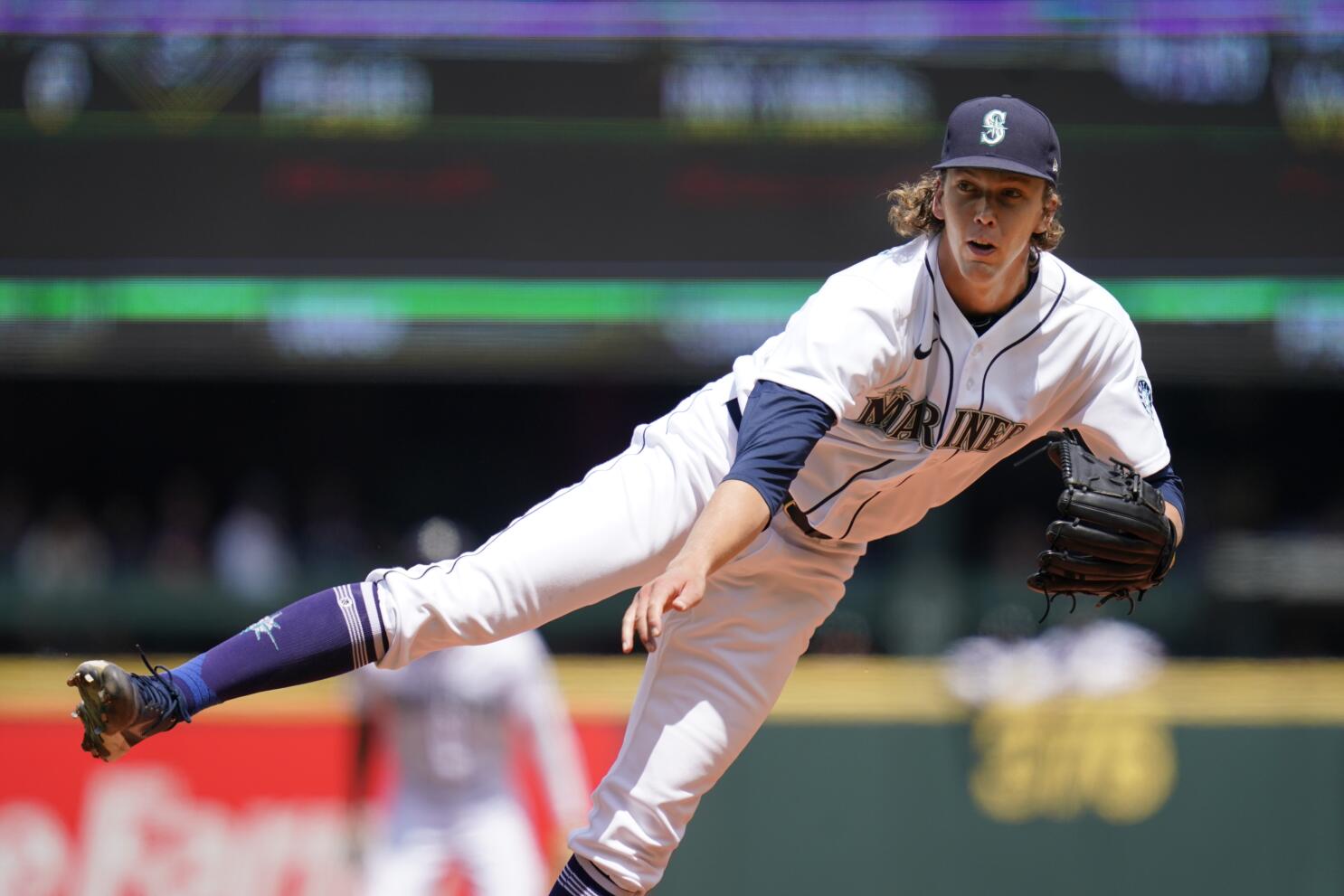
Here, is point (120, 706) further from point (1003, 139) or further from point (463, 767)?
point (463, 767)

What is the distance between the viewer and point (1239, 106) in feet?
19.5

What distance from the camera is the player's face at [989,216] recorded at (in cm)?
247

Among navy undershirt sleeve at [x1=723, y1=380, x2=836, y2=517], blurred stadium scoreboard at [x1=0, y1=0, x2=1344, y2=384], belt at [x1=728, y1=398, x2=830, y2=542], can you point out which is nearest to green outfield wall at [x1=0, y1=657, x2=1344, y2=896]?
blurred stadium scoreboard at [x1=0, y1=0, x2=1344, y2=384]

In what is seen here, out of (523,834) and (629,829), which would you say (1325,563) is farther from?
(629,829)

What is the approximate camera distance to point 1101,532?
2523mm

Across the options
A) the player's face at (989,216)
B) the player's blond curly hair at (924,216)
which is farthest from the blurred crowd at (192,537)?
the player's face at (989,216)

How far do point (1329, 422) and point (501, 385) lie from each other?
3.67m

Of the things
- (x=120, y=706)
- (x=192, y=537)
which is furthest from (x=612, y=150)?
(x=120, y=706)

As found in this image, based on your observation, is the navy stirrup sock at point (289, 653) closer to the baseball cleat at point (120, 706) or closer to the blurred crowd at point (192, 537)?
the baseball cleat at point (120, 706)

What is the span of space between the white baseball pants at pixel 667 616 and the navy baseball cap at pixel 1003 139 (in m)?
0.56

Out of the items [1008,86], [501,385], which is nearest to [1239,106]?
[1008,86]

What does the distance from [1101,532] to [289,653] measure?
1.22m

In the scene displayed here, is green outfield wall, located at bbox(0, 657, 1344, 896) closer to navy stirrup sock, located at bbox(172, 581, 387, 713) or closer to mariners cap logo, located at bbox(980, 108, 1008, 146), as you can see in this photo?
navy stirrup sock, located at bbox(172, 581, 387, 713)

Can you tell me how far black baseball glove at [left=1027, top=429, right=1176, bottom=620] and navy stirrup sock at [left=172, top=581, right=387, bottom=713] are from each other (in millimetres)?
1008
